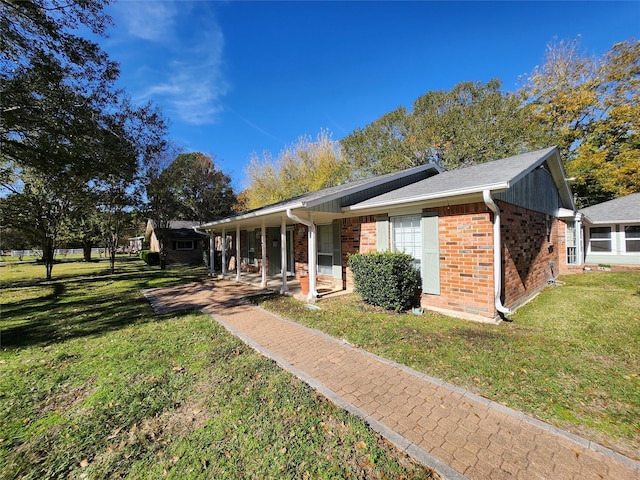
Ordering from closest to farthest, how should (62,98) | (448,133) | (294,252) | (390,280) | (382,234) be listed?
(390,280), (62,98), (382,234), (294,252), (448,133)

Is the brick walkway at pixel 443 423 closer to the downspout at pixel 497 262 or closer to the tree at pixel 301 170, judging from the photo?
the downspout at pixel 497 262

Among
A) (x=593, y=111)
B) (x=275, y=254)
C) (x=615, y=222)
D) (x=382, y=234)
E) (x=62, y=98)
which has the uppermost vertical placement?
(x=593, y=111)

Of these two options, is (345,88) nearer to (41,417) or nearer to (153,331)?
(153,331)

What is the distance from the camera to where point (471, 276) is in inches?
236

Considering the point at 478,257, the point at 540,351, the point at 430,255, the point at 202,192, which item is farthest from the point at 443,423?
the point at 202,192

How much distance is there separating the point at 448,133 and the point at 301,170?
1289cm

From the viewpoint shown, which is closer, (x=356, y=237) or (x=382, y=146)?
(x=356, y=237)

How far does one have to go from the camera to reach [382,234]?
7.74 m

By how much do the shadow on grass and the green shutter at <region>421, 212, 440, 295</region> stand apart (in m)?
6.77

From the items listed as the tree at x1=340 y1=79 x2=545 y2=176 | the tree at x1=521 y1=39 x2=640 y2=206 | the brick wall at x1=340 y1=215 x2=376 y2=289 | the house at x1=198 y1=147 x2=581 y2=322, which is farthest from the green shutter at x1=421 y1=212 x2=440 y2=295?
the tree at x1=521 y1=39 x2=640 y2=206

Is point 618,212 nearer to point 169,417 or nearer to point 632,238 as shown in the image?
point 632,238

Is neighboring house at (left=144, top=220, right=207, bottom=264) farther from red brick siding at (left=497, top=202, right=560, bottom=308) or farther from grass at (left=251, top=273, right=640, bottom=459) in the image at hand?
red brick siding at (left=497, top=202, right=560, bottom=308)

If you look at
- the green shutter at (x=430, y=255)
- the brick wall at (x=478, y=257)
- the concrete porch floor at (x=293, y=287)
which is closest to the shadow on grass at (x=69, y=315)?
the concrete porch floor at (x=293, y=287)

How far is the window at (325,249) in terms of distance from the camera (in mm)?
9706
